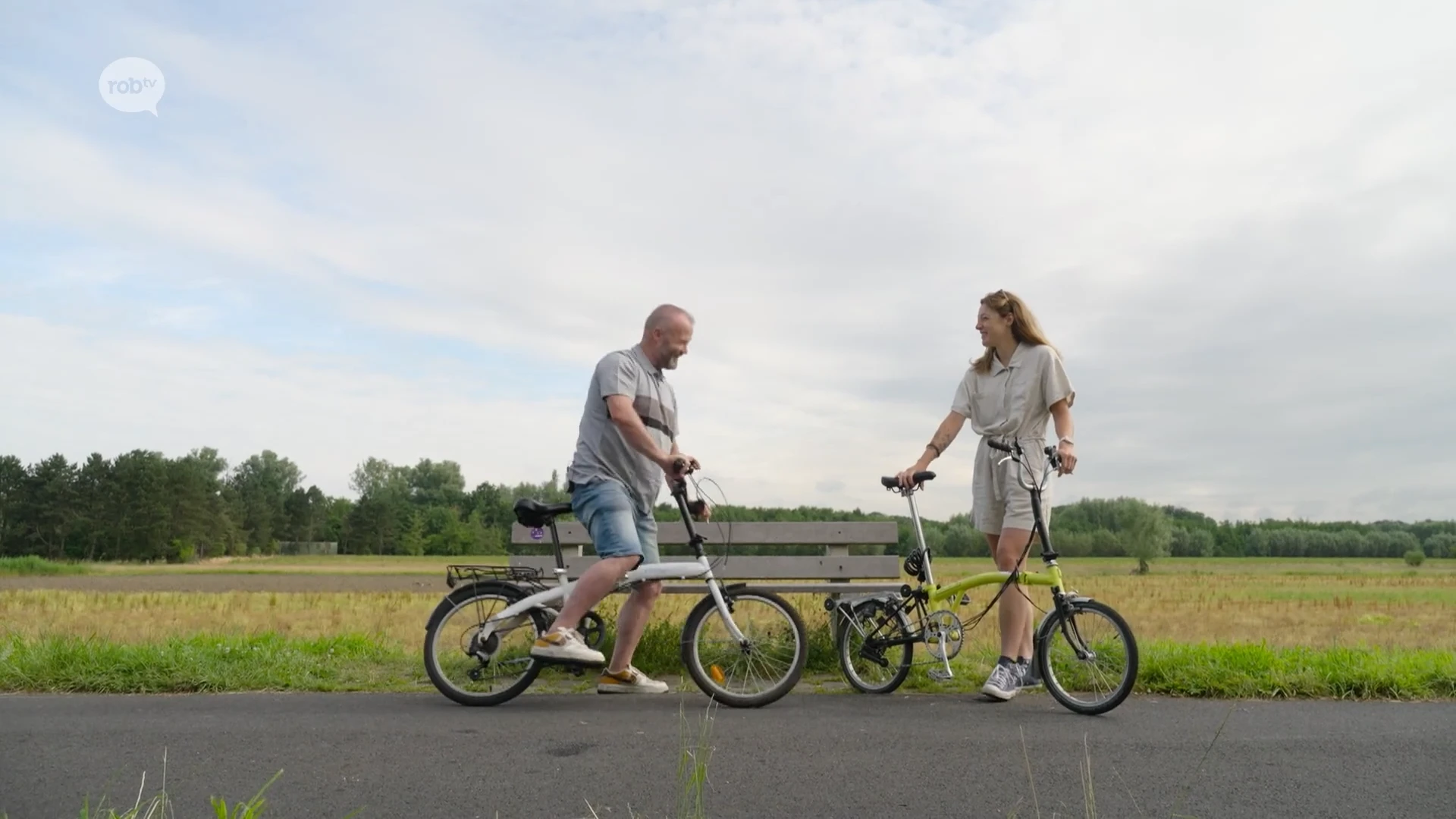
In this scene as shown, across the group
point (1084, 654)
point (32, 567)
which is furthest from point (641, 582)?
point (32, 567)

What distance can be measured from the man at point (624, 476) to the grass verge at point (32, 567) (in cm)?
4396

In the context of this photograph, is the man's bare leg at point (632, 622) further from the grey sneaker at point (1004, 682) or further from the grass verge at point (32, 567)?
the grass verge at point (32, 567)

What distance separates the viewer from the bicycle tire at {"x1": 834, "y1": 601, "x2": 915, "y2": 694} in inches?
239

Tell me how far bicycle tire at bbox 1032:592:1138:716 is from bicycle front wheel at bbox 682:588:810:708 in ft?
4.07

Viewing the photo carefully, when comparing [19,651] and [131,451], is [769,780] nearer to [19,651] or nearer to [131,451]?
[19,651]

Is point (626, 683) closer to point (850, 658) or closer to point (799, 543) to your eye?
point (850, 658)

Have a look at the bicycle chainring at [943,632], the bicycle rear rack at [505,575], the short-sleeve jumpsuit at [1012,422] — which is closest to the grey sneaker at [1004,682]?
the bicycle chainring at [943,632]

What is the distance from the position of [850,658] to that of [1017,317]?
2181mm

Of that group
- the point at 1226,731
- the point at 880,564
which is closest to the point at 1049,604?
the point at 1226,731

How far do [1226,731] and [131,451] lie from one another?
92967mm

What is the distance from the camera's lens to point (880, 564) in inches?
306

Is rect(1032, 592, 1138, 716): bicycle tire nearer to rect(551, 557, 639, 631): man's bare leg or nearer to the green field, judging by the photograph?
the green field

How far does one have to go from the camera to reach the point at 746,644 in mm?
5859

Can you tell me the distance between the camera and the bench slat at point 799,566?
25.2ft
